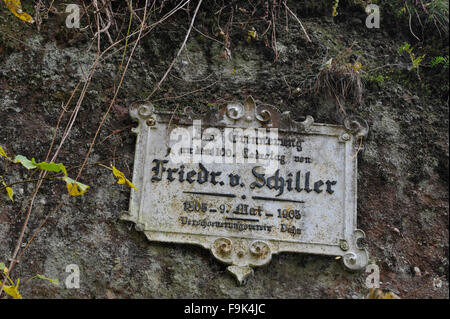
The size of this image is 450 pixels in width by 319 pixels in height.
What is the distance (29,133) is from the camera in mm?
3123

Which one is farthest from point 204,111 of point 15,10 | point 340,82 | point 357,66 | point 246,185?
point 15,10

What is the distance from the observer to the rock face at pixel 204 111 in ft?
9.75

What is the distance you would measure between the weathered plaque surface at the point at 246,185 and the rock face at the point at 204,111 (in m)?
0.09

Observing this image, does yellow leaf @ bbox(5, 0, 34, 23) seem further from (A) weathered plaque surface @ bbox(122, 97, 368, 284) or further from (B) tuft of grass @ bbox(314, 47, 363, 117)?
(B) tuft of grass @ bbox(314, 47, 363, 117)

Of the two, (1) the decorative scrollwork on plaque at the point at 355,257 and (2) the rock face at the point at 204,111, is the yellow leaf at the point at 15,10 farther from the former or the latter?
(1) the decorative scrollwork on plaque at the point at 355,257

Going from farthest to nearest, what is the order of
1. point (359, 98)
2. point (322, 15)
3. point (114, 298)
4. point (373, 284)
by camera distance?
point (322, 15) < point (359, 98) < point (373, 284) < point (114, 298)

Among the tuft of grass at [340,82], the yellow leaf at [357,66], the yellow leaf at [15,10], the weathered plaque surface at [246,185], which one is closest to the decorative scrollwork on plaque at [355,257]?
the weathered plaque surface at [246,185]

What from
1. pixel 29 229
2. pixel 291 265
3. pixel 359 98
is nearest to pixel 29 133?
A: pixel 29 229

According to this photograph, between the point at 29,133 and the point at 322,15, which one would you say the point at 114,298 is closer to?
the point at 29,133

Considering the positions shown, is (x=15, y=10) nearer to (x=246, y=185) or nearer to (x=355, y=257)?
(x=246, y=185)

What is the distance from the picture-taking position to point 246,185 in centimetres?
313

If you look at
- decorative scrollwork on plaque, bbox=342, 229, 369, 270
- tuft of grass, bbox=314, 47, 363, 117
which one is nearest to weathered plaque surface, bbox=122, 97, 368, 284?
decorative scrollwork on plaque, bbox=342, 229, 369, 270

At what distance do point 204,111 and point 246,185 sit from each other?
55 cm

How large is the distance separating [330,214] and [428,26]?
1.68 m
